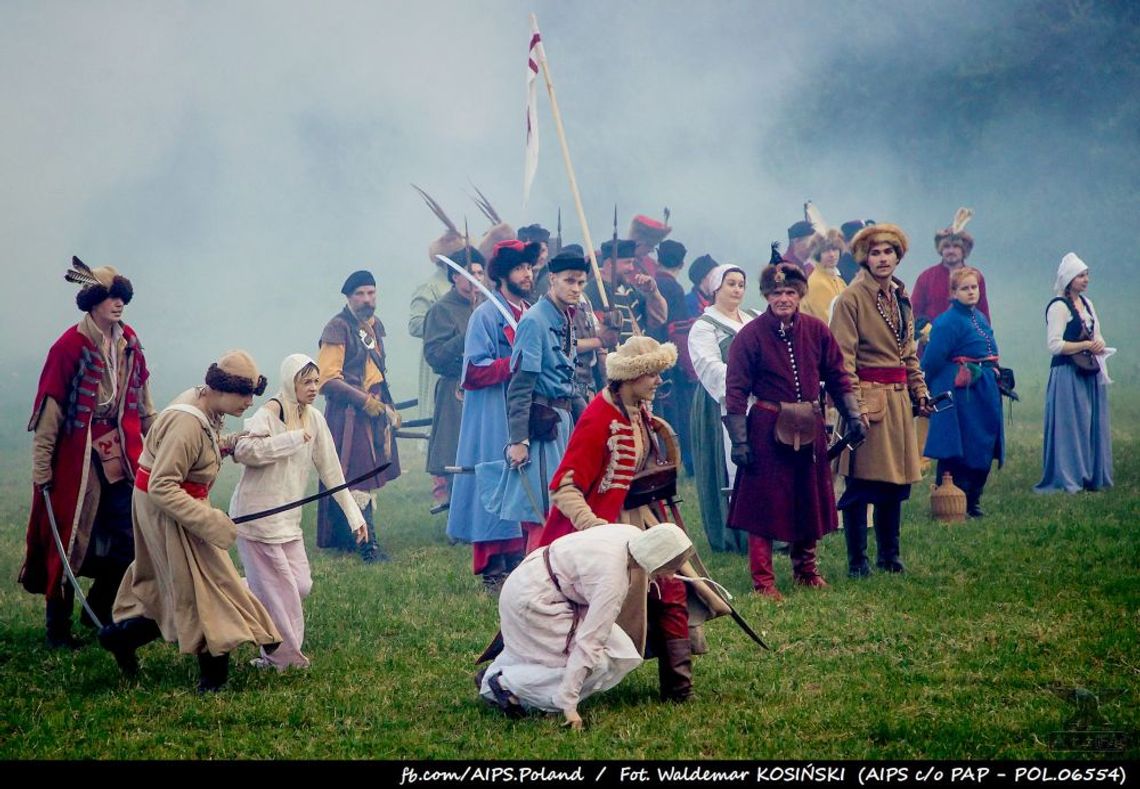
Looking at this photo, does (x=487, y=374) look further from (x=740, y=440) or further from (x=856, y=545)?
(x=856, y=545)

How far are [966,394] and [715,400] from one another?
2.02m

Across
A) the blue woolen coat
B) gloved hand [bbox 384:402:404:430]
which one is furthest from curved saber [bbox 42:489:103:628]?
the blue woolen coat

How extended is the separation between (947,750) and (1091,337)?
6890 millimetres

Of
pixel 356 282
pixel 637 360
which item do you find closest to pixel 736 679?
pixel 637 360

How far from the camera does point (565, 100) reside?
23.6 metres

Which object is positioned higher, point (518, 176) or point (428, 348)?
point (518, 176)

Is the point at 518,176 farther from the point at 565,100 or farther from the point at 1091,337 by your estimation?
the point at 1091,337

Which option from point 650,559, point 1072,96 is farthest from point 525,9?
point 650,559

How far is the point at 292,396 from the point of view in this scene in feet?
21.5

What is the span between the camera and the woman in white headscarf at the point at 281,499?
6.38m

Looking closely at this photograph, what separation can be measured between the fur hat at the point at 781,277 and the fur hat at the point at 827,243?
449cm

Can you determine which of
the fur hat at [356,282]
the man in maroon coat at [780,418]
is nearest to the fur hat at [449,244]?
the fur hat at [356,282]

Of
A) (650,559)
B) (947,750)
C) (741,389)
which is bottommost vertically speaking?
(947,750)

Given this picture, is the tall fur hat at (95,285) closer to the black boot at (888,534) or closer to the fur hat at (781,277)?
the fur hat at (781,277)
